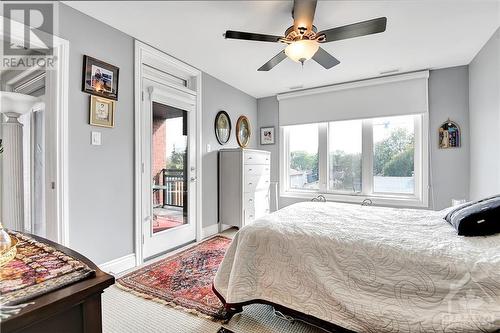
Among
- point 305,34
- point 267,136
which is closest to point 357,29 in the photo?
point 305,34

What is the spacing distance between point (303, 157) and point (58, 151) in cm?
357

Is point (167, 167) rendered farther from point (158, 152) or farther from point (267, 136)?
point (267, 136)

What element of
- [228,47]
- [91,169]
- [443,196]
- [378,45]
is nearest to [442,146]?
[443,196]

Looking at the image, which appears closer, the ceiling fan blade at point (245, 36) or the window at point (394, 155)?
the ceiling fan blade at point (245, 36)

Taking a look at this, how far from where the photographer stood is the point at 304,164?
14.8 feet

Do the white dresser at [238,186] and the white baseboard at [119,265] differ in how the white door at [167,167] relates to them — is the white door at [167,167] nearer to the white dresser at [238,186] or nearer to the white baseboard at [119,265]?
the white baseboard at [119,265]

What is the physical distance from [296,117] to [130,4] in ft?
9.85

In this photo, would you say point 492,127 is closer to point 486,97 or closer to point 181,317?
point 486,97

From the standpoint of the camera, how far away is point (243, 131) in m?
4.45

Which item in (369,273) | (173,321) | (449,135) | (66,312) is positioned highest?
(449,135)

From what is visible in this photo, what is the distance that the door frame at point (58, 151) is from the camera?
6.50ft

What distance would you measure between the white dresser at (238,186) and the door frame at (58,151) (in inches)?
81.7

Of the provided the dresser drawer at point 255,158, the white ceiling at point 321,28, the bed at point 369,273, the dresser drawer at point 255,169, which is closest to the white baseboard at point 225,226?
the dresser drawer at point 255,169

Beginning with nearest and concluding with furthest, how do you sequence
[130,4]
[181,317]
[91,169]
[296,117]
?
[181,317] < [130,4] < [91,169] < [296,117]
